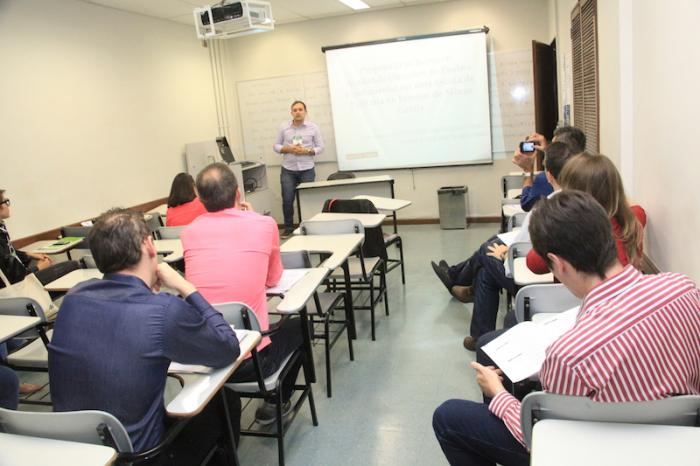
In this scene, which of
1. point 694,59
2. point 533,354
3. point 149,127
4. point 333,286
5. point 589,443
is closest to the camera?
point 589,443

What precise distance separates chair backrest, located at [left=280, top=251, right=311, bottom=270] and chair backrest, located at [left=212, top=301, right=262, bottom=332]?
0.79 metres

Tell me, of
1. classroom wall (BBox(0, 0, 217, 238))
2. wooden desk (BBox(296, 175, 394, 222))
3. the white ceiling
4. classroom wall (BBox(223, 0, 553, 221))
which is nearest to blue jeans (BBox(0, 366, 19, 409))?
classroom wall (BBox(0, 0, 217, 238))

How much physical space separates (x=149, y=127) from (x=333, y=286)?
3350 mm

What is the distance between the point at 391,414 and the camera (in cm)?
259

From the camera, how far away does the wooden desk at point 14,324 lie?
2.16 meters

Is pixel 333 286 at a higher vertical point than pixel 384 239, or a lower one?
lower

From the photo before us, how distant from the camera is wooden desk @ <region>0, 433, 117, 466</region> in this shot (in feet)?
4.09

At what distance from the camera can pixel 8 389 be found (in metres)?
2.23

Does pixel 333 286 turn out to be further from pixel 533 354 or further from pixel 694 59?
pixel 694 59

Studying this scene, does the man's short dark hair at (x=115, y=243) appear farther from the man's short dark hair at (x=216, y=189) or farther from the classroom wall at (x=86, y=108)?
the classroom wall at (x=86, y=108)

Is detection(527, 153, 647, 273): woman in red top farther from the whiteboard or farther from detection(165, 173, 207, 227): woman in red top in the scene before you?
the whiteboard

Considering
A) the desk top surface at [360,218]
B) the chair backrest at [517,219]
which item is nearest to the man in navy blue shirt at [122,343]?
the desk top surface at [360,218]

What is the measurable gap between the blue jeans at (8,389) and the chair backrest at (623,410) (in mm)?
2143

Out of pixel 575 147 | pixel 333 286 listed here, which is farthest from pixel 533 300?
pixel 333 286
